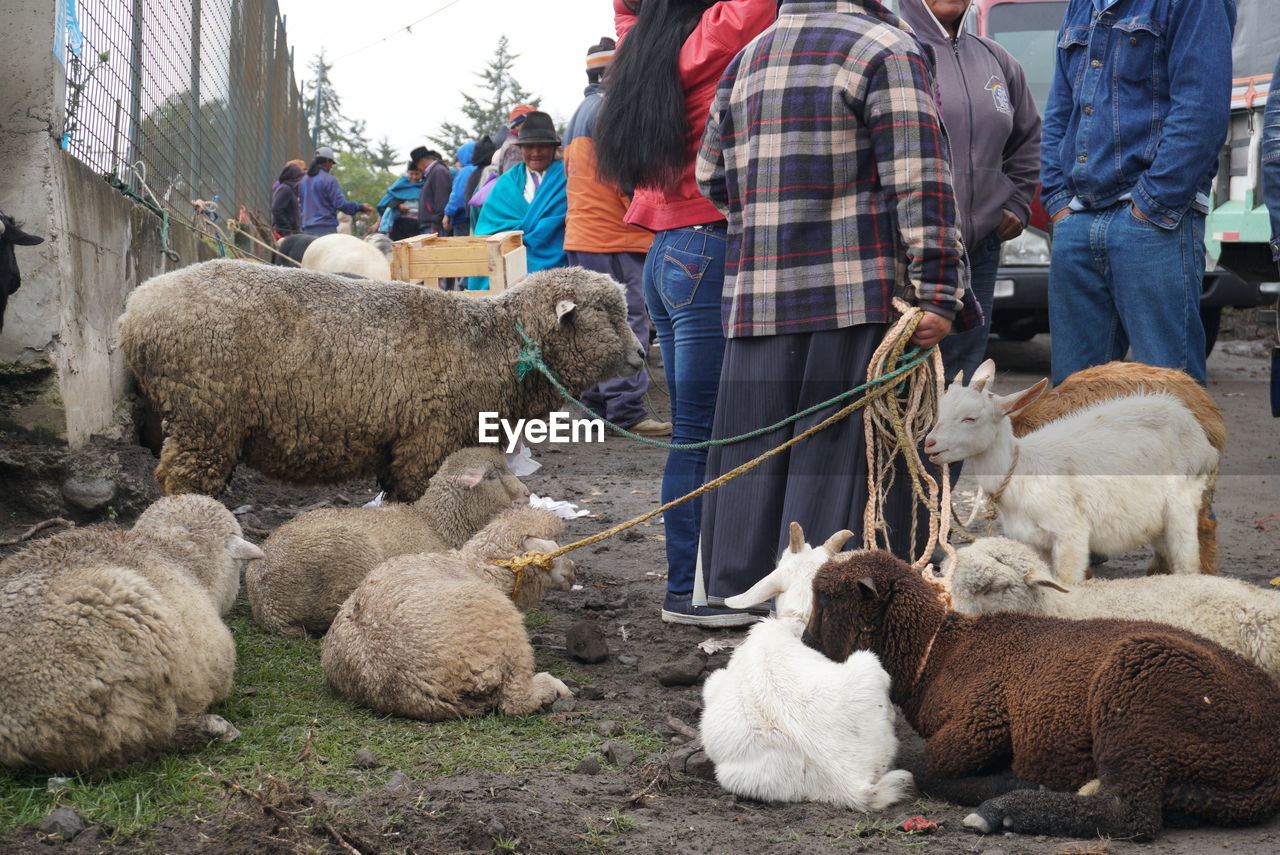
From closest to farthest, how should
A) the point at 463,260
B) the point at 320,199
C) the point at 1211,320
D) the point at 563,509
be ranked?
1. the point at 563,509
2. the point at 463,260
3. the point at 1211,320
4. the point at 320,199

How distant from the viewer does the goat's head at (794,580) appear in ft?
11.6

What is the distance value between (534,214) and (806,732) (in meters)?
7.73

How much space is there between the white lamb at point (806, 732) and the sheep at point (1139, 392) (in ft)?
6.47

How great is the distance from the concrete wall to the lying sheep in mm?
342

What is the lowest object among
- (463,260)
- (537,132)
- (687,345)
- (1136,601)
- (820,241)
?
(1136,601)

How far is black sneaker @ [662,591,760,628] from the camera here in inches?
189

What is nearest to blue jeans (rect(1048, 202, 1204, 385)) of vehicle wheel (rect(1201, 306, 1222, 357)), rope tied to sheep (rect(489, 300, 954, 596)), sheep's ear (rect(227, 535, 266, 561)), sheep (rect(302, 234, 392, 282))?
rope tied to sheep (rect(489, 300, 954, 596))

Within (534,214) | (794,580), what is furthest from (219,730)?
(534,214)

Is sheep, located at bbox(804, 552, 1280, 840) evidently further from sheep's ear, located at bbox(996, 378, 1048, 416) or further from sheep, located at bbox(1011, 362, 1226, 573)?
sheep, located at bbox(1011, 362, 1226, 573)

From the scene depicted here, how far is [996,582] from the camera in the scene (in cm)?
361

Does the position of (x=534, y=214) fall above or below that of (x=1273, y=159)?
above

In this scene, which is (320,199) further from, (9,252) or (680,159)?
(680,159)

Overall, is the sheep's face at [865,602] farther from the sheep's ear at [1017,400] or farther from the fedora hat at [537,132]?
the fedora hat at [537,132]

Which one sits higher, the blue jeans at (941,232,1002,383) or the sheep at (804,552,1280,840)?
the blue jeans at (941,232,1002,383)
